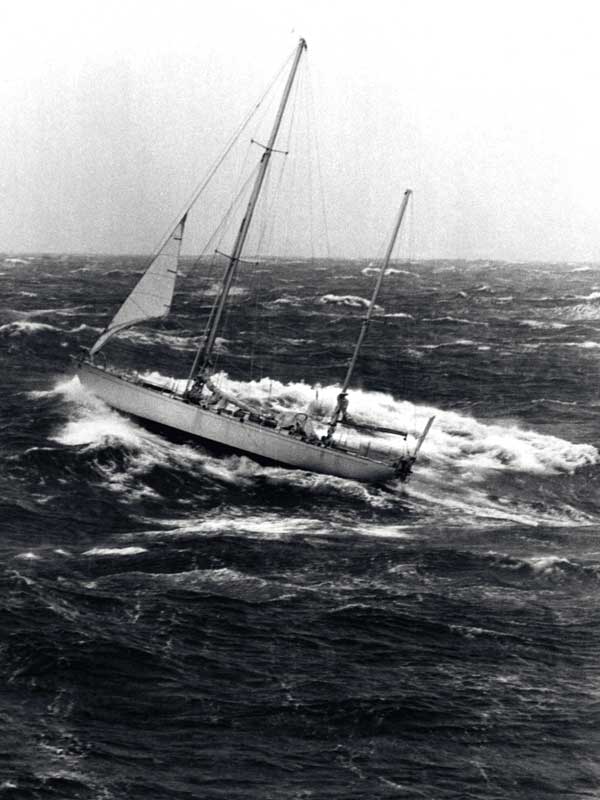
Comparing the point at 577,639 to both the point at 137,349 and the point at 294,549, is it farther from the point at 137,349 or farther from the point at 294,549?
the point at 137,349

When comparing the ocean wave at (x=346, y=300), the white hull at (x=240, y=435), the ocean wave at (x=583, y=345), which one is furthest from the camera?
the ocean wave at (x=346, y=300)

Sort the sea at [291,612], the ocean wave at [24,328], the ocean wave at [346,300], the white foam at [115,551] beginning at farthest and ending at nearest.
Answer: the ocean wave at [346,300]
the ocean wave at [24,328]
the white foam at [115,551]
the sea at [291,612]

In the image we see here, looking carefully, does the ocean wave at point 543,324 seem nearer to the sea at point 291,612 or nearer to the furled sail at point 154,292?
the sea at point 291,612

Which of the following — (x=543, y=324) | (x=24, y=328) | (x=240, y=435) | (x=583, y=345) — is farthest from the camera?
(x=543, y=324)

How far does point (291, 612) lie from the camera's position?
84.1ft

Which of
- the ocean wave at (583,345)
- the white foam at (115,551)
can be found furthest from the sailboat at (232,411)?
the ocean wave at (583,345)

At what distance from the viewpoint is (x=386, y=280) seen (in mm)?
174125

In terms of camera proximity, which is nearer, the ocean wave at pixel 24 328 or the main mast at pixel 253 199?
the main mast at pixel 253 199

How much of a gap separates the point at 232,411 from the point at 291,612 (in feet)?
68.1

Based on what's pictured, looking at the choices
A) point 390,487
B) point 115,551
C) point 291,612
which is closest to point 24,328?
point 390,487

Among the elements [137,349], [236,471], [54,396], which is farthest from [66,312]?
[236,471]

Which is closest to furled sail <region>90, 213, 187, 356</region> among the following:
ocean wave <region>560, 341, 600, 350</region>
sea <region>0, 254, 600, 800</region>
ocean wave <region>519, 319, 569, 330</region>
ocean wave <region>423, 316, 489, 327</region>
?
sea <region>0, 254, 600, 800</region>

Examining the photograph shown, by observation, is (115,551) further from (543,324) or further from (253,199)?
(543,324)

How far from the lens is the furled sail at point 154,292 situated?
47.4 meters
